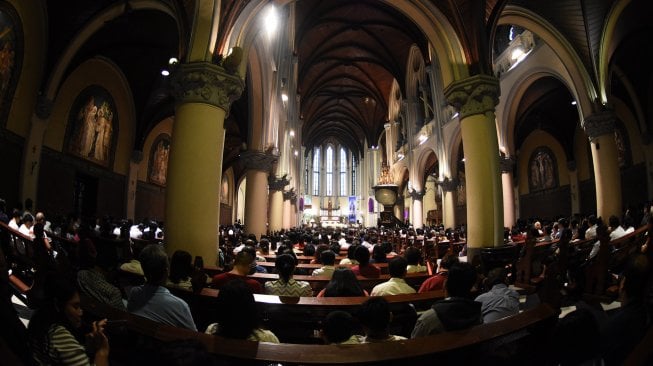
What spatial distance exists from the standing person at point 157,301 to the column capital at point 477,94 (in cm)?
704

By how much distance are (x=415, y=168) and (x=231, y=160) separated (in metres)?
13.5

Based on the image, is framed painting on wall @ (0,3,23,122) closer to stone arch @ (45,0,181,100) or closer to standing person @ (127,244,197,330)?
stone arch @ (45,0,181,100)

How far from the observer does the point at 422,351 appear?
1.30m

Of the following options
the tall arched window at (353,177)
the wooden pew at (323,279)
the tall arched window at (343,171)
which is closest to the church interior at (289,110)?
the wooden pew at (323,279)

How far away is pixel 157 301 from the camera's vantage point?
6.97 feet

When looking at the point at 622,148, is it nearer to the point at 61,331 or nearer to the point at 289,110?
the point at 289,110

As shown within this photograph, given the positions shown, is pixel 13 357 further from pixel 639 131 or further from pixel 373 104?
pixel 373 104

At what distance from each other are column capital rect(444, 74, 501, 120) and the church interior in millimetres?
33

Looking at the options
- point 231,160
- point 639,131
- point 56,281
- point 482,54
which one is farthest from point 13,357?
point 231,160

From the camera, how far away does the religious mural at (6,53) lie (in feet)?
27.2

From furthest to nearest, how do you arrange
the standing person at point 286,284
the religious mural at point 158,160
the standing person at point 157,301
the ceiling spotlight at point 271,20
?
the religious mural at point 158,160 < the ceiling spotlight at point 271,20 < the standing person at point 286,284 < the standing person at point 157,301

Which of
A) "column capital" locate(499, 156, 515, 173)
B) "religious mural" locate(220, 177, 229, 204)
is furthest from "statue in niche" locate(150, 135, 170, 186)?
"column capital" locate(499, 156, 515, 173)

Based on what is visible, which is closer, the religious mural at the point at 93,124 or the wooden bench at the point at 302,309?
the wooden bench at the point at 302,309

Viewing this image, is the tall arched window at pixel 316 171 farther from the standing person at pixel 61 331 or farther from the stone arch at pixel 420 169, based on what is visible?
the standing person at pixel 61 331
